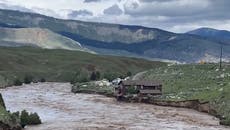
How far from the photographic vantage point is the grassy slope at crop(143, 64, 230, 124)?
105 meters

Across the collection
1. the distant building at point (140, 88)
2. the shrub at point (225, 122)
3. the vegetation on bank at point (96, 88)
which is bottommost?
the shrub at point (225, 122)

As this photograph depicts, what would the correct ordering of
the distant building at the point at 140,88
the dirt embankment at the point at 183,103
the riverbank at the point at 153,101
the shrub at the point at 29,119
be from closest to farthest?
the shrub at the point at 29,119 → the dirt embankment at the point at 183,103 → the riverbank at the point at 153,101 → the distant building at the point at 140,88

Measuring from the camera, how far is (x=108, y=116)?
93.8m

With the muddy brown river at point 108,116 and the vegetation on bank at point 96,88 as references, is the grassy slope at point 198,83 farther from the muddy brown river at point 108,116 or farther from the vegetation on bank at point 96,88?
the vegetation on bank at point 96,88

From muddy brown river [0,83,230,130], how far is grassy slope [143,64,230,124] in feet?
16.9

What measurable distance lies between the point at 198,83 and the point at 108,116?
146 feet

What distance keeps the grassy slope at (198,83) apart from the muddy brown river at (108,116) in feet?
16.9

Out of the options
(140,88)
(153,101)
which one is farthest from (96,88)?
(153,101)

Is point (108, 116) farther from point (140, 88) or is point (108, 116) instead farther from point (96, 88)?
point (96, 88)

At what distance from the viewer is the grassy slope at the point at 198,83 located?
10541 centimetres

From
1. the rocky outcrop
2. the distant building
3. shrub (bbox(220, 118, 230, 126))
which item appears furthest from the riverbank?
the rocky outcrop

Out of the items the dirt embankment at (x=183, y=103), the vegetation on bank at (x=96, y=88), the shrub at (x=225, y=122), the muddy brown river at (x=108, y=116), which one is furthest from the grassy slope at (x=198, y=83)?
the vegetation on bank at (x=96, y=88)

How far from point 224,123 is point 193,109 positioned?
2696cm

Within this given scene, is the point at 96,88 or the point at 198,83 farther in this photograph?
the point at 96,88
